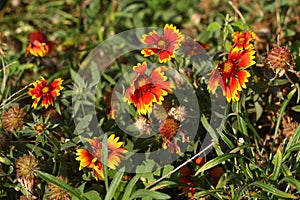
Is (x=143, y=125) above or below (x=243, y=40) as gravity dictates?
below

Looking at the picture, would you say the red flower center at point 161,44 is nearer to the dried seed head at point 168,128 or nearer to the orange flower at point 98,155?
the dried seed head at point 168,128

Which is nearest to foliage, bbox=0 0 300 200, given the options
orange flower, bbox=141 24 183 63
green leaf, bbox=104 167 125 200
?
green leaf, bbox=104 167 125 200

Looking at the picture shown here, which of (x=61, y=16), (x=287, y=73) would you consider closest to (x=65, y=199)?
(x=287, y=73)

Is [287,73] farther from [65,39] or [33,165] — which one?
[65,39]

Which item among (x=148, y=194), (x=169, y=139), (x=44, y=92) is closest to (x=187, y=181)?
(x=169, y=139)

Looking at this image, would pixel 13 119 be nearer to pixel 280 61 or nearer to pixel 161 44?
pixel 161 44

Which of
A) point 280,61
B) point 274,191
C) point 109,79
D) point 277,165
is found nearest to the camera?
point 274,191

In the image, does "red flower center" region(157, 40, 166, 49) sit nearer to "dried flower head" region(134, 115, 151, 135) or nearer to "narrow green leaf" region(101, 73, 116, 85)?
"dried flower head" region(134, 115, 151, 135)
